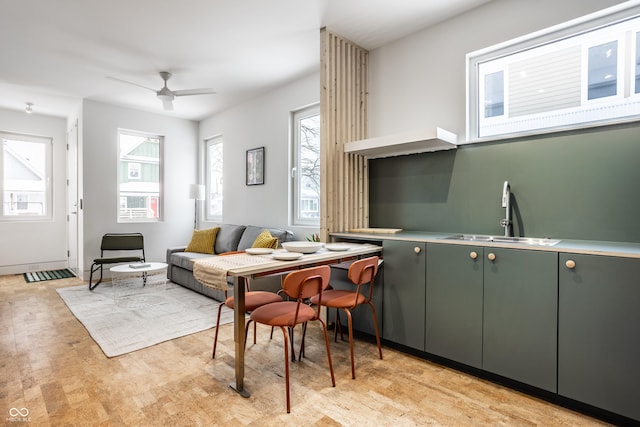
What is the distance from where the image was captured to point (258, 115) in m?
5.01

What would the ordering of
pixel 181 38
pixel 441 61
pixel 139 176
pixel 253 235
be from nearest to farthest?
pixel 441 61, pixel 181 38, pixel 253 235, pixel 139 176

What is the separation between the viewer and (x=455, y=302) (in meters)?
2.29

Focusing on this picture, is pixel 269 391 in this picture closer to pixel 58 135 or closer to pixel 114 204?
pixel 114 204

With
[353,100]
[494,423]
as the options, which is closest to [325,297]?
[494,423]

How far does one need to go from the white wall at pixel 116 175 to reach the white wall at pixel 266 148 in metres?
0.82

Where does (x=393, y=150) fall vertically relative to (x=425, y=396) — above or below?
above

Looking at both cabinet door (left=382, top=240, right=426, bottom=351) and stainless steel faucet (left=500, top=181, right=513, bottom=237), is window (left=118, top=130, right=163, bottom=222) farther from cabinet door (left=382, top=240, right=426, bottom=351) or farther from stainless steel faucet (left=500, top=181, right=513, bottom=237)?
stainless steel faucet (left=500, top=181, right=513, bottom=237)

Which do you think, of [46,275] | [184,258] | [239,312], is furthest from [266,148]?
[46,275]

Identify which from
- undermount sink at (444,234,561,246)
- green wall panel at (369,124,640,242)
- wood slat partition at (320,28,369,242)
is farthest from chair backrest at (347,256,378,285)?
green wall panel at (369,124,640,242)

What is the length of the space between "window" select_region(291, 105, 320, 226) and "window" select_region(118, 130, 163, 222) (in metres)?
3.06

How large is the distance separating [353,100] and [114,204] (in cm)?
439

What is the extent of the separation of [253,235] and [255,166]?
44.6 inches

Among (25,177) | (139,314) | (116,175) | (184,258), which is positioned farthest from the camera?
(25,177)

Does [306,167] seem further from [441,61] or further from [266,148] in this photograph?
[441,61]
